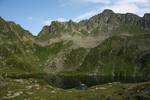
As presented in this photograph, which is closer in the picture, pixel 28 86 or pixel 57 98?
pixel 57 98

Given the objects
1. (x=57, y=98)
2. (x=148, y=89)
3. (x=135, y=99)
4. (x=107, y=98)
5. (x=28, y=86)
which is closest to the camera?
(x=135, y=99)

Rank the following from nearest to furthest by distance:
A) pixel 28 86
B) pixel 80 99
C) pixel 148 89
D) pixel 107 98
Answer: pixel 148 89
pixel 107 98
pixel 80 99
pixel 28 86

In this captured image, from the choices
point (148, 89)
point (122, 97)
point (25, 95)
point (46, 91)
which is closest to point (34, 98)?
point (25, 95)

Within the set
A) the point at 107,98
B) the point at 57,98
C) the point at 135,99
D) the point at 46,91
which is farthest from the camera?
the point at 46,91

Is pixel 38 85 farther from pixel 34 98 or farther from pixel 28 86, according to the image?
pixel 34 98

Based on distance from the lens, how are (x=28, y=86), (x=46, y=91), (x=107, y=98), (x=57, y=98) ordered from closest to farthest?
(x=107, y=98), (x=57, y=98), (x=46, y=91), (x=28, y=86)

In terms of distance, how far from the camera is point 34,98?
404 feet

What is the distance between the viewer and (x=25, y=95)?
130 m

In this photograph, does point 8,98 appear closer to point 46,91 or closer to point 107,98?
point 46,91

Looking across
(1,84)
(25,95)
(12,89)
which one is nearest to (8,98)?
(25,95)

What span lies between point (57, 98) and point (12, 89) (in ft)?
88.4

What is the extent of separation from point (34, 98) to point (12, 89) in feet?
70.9

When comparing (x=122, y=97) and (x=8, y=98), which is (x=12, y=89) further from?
(x=122, y=97)

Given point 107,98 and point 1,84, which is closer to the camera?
point 107,98
